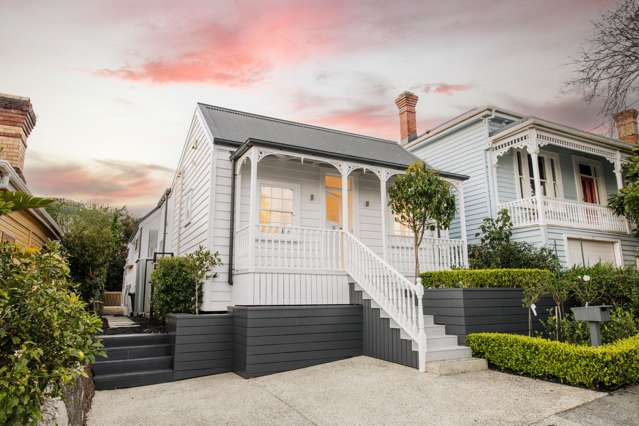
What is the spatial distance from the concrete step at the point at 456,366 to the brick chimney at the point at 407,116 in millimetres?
11328

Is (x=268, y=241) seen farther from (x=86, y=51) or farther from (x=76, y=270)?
(x=76, y=270)

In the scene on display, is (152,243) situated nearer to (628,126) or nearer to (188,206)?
(188,206)

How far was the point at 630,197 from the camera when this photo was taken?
37.2 feet

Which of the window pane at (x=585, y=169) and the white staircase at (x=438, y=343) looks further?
the window pane at (x=585, y=169)

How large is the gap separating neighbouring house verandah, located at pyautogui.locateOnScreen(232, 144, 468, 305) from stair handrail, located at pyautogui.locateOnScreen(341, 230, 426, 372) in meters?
0.12

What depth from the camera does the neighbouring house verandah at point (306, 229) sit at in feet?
25.8

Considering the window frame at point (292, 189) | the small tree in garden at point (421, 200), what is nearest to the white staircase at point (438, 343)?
the small tree in garden at point (421, 200)

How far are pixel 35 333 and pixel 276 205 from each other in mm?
7184

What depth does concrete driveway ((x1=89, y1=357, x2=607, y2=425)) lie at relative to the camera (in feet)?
14.9

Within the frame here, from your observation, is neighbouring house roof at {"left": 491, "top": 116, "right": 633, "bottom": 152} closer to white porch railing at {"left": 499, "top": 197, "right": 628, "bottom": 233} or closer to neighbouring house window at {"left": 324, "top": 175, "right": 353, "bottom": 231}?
white porch railing at {"left": 499, "top": 197, "right": 628, "bottom": 233}

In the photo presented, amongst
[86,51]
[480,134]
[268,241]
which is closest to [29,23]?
[86,51]

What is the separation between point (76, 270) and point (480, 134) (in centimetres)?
1389

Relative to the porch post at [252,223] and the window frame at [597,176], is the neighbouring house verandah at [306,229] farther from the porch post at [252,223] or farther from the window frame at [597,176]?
the window frame at [597,176]

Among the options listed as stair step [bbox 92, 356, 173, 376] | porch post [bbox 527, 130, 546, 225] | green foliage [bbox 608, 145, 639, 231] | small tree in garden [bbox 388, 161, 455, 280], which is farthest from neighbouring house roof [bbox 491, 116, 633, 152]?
stair step [bbox 92, 356, 173, 376]
